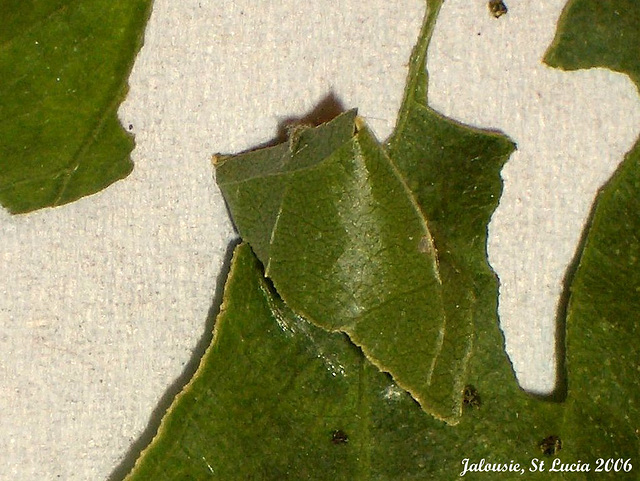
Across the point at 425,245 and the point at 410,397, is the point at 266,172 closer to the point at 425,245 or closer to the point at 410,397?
the point at 425,245

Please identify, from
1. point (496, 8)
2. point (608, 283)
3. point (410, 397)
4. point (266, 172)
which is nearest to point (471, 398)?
point (410, 397)

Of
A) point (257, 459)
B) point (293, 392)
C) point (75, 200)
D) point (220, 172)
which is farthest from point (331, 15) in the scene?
point (257, 459)

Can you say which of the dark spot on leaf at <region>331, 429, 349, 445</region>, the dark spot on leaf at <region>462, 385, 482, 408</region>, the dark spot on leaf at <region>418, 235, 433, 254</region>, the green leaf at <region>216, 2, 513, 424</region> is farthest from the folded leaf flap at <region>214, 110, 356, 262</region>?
the dark spot on leaf at <region>462, 385, 482, 408</region>

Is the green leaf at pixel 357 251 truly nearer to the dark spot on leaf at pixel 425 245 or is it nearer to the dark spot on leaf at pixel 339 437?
the dark spot on leaf at pixel 425 245

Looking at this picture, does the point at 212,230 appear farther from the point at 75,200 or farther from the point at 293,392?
the point at 293,392

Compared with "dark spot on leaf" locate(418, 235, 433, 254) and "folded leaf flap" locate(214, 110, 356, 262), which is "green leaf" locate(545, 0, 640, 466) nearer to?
"dark spot on leaf" locate(418, 235, 433, 254)
